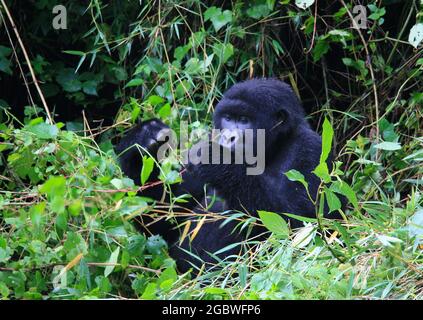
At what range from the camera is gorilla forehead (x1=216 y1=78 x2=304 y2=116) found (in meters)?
4.34

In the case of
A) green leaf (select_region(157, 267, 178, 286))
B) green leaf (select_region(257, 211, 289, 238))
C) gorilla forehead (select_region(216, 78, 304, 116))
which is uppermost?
gorilla forehead (select_region(216, 78, 304, 116))

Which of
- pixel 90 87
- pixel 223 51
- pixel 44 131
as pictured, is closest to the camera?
pixel 44 131

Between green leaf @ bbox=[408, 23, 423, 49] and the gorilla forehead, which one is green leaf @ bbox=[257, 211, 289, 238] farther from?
green leaf @ bbox=[408, 23, 423, 49]

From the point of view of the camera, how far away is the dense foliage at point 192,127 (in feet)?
10.6

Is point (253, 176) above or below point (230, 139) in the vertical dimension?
below

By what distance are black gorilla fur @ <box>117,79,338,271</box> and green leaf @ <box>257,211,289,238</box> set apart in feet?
2.62

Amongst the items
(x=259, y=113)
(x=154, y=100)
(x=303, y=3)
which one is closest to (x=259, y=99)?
(x=259, y=113)

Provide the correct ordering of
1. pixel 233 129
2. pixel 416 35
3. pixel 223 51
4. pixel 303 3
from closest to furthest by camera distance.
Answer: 1. pixel 233 129
2. pixel 416 35
3. pixel 303 3
4. pixel 223 51

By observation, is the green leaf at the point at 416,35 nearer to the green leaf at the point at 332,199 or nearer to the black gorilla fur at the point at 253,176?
the black gorilla fur at the point at 253,176

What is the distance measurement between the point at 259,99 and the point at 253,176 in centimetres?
41

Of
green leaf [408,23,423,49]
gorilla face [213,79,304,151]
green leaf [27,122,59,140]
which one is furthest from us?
green leaf [408,23,423,49]

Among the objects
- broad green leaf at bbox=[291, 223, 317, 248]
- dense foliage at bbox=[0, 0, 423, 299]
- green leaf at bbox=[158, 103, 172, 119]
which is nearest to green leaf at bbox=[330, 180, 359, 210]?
dense foliage at bbox=[0, 0, 423, 299]

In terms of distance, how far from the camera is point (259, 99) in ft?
14.2

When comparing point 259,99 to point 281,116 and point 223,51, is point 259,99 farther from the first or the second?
point 223,51
